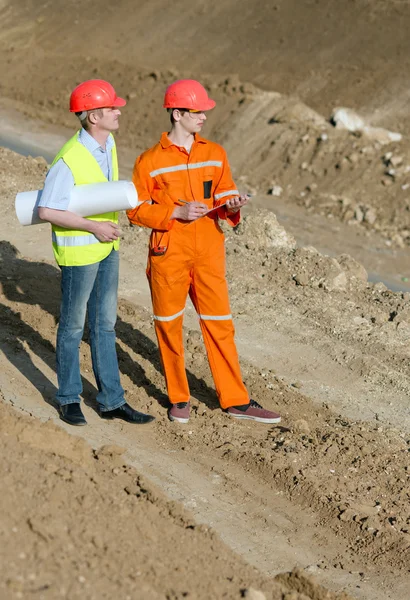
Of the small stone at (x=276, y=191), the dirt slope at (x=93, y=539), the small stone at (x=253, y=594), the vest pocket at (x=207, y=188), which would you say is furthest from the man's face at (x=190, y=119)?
the small stone at (x=276, y=191)

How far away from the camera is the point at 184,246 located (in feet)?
20.9

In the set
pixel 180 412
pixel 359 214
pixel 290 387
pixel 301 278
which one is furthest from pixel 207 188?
pixel 359 214

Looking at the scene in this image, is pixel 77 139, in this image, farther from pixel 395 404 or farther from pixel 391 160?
pixel 391 160

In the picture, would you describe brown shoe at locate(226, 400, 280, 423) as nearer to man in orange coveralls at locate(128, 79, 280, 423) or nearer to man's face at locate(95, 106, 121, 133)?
man in orange coveralls at locate(128, 79, 280, 423)

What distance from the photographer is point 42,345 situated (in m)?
7.69

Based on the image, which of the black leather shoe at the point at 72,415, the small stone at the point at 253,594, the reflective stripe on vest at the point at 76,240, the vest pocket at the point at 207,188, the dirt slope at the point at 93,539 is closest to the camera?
the dirt slope at the point at 93,539

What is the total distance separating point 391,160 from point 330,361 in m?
8.57

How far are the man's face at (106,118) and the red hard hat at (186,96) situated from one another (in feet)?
1.58

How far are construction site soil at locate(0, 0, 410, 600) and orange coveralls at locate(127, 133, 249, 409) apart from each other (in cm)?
52

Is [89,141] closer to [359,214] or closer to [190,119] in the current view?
[190,119]

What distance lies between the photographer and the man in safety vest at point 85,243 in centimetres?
570

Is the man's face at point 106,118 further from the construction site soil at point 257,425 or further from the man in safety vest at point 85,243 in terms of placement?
the construction site soil at point 257,425

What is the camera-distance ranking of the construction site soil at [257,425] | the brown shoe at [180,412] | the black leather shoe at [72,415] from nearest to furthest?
the construction site soil at [257,425], the black leather shoe at [72,415], the brown shoe at [180,412]

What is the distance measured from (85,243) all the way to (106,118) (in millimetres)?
765
